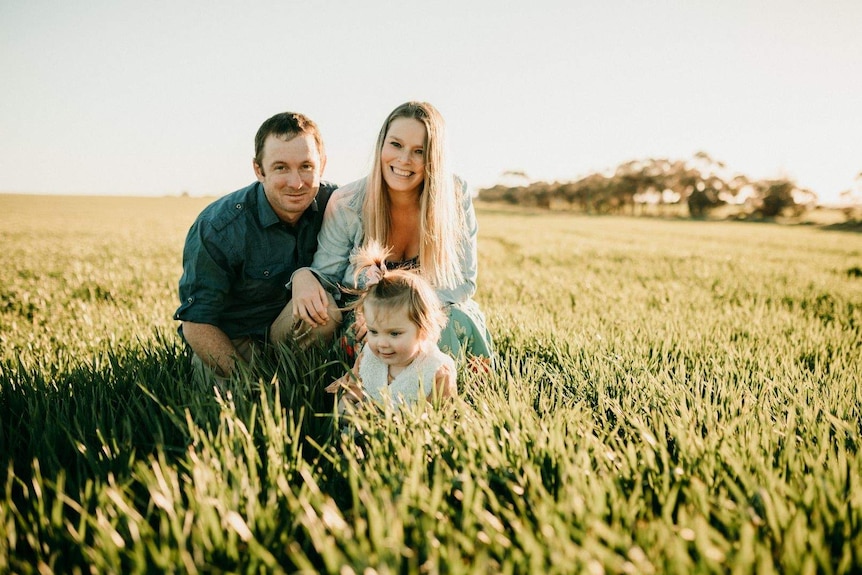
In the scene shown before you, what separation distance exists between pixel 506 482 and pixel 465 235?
6.91 feet

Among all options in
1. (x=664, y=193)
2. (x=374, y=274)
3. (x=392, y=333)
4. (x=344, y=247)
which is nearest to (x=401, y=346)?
(x=392, y=333)

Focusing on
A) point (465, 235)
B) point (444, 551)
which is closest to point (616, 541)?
point (444, 551)

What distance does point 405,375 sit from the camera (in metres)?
2.34

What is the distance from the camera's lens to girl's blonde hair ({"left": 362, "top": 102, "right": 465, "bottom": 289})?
303cm

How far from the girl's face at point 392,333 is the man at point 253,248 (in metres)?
0.80

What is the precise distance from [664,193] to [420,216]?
2897 inches

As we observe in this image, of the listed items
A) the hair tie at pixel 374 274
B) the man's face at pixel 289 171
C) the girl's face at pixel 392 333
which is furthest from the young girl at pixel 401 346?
the man's face at pixel 289 171

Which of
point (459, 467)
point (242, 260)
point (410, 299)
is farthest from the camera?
point (242, 260)

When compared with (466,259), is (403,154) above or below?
above

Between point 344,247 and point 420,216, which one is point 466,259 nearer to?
point 420,216

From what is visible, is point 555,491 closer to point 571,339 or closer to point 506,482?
point 506,482

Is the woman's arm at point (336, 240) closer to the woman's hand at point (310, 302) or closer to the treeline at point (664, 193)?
the woman's hand at point (310, 302)

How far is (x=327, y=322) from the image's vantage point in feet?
9.26

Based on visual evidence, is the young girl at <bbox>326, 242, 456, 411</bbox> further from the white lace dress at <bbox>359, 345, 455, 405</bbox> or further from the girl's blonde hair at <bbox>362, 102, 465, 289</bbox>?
the girl's blonde hair at <bbox>362, 102, 465, 289</bbox>
